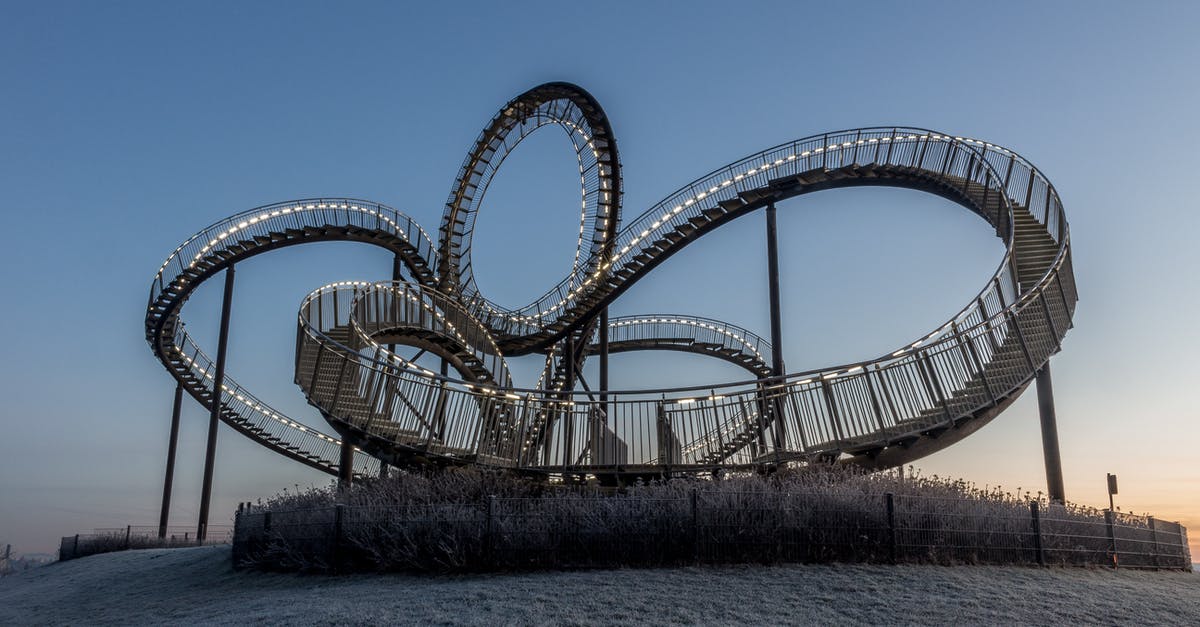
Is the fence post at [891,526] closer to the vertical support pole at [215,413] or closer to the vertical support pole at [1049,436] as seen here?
the vertical support pole at [1049,436]

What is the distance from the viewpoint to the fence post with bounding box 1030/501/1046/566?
1216 cm

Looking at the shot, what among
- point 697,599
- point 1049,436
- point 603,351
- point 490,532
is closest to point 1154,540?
point 1049,436

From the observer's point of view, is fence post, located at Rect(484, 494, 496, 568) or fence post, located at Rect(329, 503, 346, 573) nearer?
fence post, located at Rect(484, 494, 496, 568)

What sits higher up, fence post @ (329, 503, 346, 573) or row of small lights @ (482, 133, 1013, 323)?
row of small lights @ (482, 133, 1013, 323)

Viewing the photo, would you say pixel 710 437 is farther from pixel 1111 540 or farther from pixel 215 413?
pixel 215 413

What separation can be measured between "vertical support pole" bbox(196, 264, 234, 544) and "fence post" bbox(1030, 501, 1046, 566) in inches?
820

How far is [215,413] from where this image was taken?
26.2 metres

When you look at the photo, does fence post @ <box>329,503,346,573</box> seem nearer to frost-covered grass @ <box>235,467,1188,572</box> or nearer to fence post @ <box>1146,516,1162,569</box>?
frost-covered grass @ <box>235,467,1188,572</box>

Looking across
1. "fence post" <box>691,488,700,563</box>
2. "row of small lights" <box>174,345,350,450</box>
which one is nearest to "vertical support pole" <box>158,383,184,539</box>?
"row of small lights" <box>174,345,350,450</box>

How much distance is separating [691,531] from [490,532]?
250 cm

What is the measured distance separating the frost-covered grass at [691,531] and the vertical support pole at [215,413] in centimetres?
1394

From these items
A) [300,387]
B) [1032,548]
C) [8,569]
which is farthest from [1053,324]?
[8,569]

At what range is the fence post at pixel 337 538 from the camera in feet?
40.4

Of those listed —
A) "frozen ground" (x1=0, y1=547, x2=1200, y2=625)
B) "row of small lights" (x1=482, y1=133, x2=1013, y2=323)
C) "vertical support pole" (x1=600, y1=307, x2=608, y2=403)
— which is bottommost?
"frozen ground" (x1=0, y1=547, x2=1200, y2=625)
